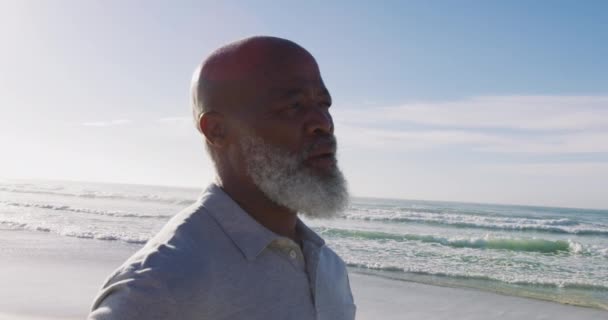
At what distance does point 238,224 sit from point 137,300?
0.36 meters

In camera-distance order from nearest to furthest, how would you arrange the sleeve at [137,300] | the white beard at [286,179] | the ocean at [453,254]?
the sleeve at [137,300] → the white beard at [286,179] → the ocean at [453,254]

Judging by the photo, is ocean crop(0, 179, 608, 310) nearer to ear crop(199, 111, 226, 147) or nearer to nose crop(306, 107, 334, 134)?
nose crop(306, 107, 334, 134)

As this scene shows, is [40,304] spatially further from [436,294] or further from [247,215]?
[247,215]

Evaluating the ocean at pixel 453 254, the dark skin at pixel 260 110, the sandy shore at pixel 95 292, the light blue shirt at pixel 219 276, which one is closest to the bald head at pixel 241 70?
the dark skin at pixel 260 110

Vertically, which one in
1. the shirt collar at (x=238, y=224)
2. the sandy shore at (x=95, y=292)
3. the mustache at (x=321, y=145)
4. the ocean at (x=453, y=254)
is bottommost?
the sandy shore at (x=95, y=292)

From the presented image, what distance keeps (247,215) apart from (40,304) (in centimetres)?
647

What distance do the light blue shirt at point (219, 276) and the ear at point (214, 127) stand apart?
0.46 feet

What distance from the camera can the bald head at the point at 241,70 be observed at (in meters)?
1.51

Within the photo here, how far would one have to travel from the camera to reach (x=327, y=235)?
16.2 meters

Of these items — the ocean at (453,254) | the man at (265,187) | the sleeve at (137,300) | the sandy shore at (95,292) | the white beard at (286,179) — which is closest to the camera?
the sleeve at (137,300)

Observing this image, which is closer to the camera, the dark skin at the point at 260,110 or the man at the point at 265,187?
the man at the point at 265,187

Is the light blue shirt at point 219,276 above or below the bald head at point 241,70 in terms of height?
below

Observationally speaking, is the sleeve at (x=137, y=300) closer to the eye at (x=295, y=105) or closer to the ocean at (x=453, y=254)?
the eye at (x=295, y=105)

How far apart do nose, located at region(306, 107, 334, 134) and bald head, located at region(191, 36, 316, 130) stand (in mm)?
157
